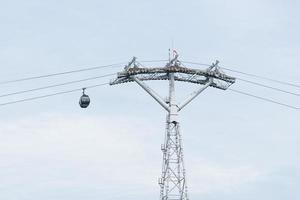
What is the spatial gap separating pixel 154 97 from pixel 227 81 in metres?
10.5

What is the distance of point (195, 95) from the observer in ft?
482

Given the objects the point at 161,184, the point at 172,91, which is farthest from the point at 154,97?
the point at 161,184

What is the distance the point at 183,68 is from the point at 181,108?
17.1ft

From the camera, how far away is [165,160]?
142125 millimetres

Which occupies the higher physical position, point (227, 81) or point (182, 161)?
point (227, 81)

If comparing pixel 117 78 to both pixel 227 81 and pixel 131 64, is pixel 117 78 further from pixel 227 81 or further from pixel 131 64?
pixel 227 81

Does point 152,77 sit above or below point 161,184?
above

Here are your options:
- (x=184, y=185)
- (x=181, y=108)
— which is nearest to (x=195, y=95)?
(x=181, y=108)

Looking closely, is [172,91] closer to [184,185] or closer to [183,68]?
[183,68]

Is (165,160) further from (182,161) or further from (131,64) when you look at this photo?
(131,64)

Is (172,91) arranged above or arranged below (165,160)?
above

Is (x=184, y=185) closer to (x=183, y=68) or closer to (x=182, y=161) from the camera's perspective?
(x=182, y=161)

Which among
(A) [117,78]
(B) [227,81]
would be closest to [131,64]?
(A) [117,78]

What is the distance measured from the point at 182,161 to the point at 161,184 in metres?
4.01
